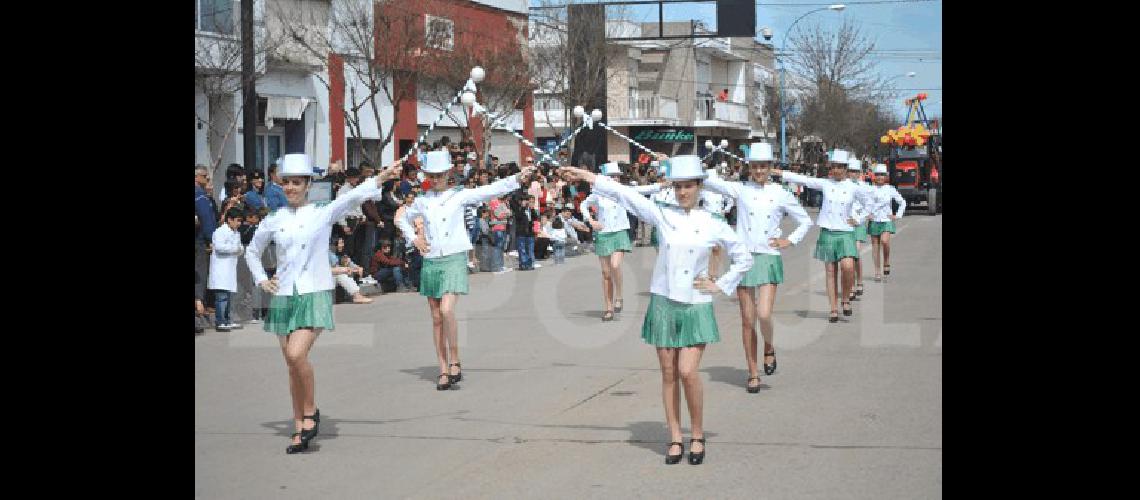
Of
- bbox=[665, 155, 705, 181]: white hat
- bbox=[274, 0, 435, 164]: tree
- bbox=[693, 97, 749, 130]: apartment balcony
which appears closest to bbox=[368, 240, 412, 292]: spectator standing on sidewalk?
bbox=[274, 0, 435, 164]: tree

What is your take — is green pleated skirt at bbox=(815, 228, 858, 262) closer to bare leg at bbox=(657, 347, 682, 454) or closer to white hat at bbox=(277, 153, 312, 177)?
bare leg at bbox=(657, 347, 682, 454)

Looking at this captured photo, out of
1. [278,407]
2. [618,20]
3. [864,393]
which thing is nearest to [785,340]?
[864,393]

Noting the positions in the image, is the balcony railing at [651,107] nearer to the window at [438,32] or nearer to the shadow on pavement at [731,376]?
the window at [438,32]

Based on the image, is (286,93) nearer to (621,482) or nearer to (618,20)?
(618,20)

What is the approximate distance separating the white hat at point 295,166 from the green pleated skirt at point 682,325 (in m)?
2.50

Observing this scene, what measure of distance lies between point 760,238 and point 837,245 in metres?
3.48

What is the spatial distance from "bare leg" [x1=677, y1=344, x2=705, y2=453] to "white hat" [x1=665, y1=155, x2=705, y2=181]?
1036mm

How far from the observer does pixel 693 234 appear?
862cm

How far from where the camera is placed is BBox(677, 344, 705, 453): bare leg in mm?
8414
